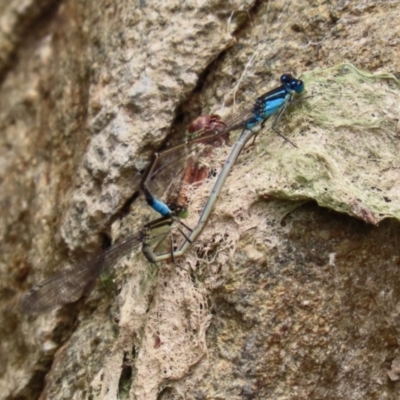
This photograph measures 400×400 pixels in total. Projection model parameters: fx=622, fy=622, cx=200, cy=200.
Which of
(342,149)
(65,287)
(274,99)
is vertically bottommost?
(65,287)

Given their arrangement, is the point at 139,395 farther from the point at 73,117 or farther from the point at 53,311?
the point at 73,117

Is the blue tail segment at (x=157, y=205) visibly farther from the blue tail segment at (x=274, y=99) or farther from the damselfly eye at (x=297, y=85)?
the damselfly eye at (x=297, y=85)

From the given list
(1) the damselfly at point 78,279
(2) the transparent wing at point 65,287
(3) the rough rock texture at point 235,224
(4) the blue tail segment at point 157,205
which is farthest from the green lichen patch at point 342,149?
(2) the transparent wing at point 65,287

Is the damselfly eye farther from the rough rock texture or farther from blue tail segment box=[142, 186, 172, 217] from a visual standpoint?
blue tail segment box=[142, 186, 172, 217]

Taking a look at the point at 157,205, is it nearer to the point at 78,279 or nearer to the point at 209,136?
the point at 209,136

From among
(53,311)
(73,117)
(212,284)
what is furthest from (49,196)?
(212,284)

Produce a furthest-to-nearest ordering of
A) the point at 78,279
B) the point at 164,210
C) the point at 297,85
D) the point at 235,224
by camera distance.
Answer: the point at 78,279 < the point at 164,210 < the point at 297,85 < the point at 235,224

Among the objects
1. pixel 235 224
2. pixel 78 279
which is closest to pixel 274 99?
pixel 235 224
